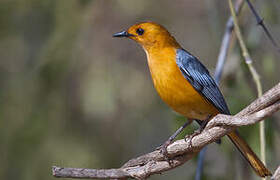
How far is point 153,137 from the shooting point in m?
6.41

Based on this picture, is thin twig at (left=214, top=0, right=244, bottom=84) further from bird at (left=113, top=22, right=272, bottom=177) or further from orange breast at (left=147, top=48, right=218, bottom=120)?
orange breast at (left=147, top=48, right=218, bottom=120)

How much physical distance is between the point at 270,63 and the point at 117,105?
1663 mm

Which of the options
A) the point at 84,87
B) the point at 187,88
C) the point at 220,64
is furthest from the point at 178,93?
the point at 84,87

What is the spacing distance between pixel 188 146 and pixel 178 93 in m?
1.18

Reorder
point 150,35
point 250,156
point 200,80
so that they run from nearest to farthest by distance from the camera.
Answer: point 250,156 < point 200,80 < point 150,35

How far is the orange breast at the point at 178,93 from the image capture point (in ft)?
12.7

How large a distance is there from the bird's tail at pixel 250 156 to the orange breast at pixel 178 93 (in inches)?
13.4

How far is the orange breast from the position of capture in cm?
388

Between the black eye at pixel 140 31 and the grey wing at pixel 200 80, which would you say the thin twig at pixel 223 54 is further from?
the black eye at pixel 140 31

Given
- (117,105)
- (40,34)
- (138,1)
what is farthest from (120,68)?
(40,34)

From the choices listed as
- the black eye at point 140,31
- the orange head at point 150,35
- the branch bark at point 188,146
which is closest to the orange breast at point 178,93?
Result: the orange head at point 150,35

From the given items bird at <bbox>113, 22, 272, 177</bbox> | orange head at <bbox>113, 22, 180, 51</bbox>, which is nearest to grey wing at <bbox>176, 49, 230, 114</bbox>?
bird at <bbox>113, 22, 272, 177</bbox>

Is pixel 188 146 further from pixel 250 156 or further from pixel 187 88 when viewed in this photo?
pixel 187 88

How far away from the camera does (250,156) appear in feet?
11.7
